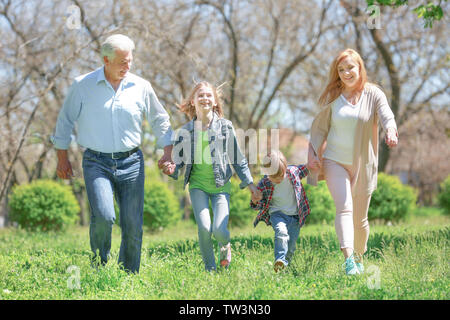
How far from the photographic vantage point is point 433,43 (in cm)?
1509

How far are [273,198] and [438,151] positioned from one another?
2605 centimetres

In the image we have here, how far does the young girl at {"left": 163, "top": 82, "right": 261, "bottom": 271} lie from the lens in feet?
15.5

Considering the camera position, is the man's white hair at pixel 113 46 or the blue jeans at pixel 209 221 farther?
the blue jeans at pixel 209 221

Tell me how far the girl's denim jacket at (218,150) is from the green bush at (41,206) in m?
7.64

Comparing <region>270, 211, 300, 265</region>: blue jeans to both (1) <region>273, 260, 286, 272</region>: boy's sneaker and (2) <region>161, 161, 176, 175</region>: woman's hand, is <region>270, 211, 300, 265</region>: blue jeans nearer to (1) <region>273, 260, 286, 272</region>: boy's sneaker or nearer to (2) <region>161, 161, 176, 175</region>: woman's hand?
(1) <region>273, 260, 286, 272</region>: boy's sneaker

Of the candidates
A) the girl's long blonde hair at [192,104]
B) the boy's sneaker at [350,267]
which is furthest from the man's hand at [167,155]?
the boy's sneaker at [350,267]

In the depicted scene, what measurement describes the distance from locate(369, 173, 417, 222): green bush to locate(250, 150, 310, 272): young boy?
7561 mm

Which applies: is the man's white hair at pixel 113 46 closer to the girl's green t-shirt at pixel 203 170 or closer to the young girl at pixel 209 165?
the young girl at pixel 209 165

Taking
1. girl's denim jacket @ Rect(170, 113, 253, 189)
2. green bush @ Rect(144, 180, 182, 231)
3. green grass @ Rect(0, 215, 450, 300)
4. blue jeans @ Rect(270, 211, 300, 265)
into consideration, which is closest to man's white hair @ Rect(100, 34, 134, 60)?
girl's denim jacket @ Rect(170, 113, 253, 189)

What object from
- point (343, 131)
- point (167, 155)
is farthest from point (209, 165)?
point (343, 131)

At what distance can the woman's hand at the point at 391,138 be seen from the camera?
430 cm

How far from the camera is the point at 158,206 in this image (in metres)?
12.2
